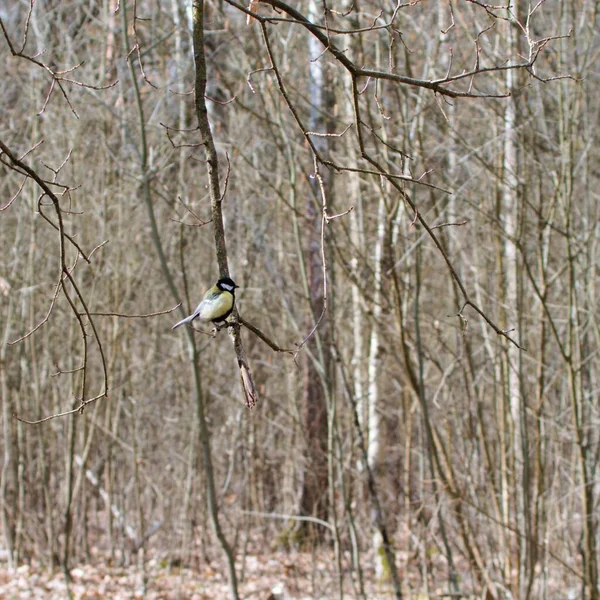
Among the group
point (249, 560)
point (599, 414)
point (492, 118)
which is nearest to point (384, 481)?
point (249, 560)

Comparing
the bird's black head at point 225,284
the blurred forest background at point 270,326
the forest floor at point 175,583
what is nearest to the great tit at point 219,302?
the bird's black head at point 225,284

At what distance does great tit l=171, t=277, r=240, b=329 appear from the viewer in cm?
222

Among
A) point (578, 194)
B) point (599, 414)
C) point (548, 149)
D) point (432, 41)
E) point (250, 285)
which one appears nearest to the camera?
point (548, 149)

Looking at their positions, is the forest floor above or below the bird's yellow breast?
below

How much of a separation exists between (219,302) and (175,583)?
5717 millimetres

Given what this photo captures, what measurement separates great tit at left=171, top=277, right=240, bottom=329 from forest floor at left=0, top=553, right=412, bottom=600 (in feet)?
15.2

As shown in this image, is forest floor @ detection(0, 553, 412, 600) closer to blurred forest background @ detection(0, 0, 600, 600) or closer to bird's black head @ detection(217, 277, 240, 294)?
blurred forest background @ detection(0, 0, 600, 600)

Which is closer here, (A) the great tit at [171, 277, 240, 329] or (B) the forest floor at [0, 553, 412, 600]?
(A) the great tit at [171, 277, 240, 329]

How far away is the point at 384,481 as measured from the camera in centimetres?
843

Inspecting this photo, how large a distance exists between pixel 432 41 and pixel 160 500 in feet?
17.1

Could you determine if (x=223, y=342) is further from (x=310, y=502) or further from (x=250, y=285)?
(x=310, y=502)

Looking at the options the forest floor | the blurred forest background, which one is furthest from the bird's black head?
the forest floor

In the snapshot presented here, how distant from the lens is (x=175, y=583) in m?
7.36

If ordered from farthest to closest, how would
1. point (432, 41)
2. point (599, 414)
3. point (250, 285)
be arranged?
1. point (250, 285)
2. point (432, 41)
3. point (599, 414)
